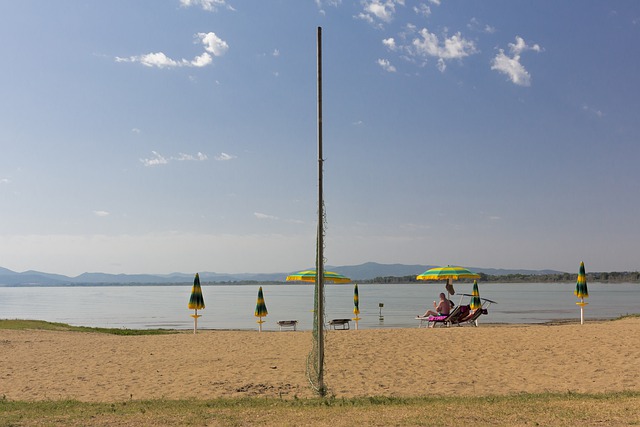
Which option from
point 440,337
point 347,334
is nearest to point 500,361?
point 440,337

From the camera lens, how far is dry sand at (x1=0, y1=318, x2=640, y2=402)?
1193cm

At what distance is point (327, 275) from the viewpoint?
2092cm

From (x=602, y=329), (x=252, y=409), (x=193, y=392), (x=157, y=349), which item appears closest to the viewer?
(x=252, y=409)

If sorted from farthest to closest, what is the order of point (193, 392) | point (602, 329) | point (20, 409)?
point (602, 329) → point (193, 392) → point (20, 409)

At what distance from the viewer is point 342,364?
14602mm

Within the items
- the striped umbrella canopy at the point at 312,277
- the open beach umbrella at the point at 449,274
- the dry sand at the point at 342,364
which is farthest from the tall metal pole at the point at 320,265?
the open beach umbrella at the point at 449,274

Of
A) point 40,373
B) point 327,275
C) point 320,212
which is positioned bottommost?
point 40,373

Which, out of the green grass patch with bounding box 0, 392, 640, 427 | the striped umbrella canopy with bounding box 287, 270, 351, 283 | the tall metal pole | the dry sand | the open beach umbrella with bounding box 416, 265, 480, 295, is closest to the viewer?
the green grass patch with bounding box 0, 392, 640, 427

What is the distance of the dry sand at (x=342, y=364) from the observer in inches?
470

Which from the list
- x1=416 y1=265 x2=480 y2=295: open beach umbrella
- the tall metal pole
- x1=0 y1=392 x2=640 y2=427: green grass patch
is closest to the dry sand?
the tall metal pole

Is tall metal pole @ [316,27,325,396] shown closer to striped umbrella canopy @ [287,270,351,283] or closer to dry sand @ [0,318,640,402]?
dry sand @ [0,318,640,402]

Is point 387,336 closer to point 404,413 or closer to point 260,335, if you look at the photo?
point 260,335

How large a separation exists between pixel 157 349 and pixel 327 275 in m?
Answer: 6.40

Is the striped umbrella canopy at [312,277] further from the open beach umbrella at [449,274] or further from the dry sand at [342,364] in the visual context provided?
the open beach umbrella at [449,274]
